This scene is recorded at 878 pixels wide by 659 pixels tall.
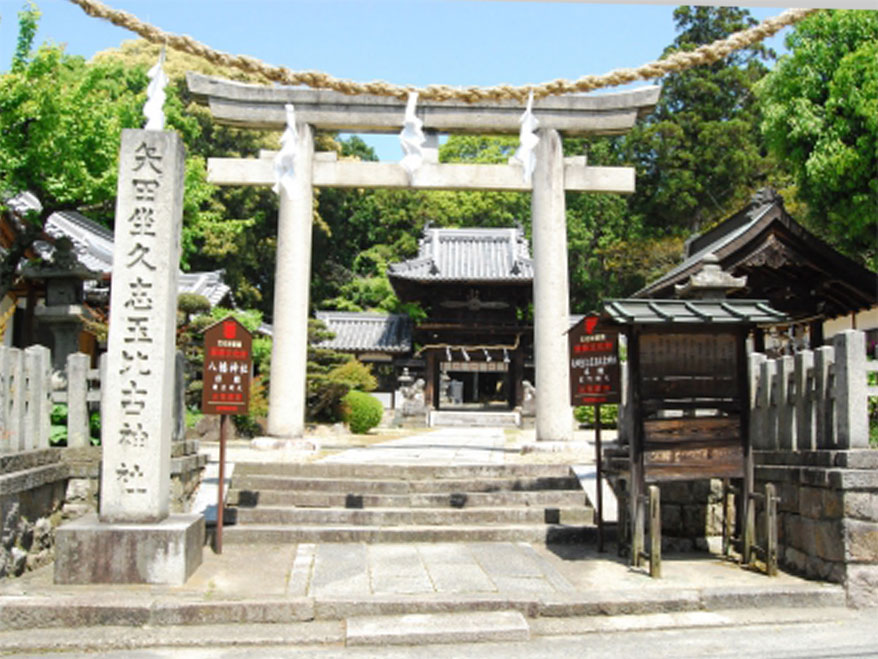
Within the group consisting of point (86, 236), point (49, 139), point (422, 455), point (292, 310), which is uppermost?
point (49, 139)

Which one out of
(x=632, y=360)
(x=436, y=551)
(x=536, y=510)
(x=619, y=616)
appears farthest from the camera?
(x=536, y=510)

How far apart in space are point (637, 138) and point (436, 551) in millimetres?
33846

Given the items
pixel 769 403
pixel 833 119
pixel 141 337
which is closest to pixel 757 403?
pixel 769 403

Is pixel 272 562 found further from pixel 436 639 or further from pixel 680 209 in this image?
pixel 680 209

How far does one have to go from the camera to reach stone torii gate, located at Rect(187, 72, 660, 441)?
13.1m

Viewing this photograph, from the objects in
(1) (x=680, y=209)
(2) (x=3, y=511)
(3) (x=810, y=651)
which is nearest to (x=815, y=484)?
(3) (x=810, y=651)

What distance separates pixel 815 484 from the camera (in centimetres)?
659

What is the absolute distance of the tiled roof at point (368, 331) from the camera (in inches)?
1284

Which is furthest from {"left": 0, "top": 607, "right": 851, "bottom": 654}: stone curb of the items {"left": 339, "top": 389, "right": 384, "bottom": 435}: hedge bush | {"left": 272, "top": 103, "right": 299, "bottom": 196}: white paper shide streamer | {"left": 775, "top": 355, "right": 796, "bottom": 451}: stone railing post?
{"left": 339, "top": 389, "right": 384, "bottom": 435}: hedge bush

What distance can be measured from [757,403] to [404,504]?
13.8ft

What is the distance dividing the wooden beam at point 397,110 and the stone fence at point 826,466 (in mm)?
7121

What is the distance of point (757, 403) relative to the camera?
8.02 m

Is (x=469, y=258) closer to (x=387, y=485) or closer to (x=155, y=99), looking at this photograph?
(x=387, y=485)

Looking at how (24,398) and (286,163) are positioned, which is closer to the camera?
(24,398)
